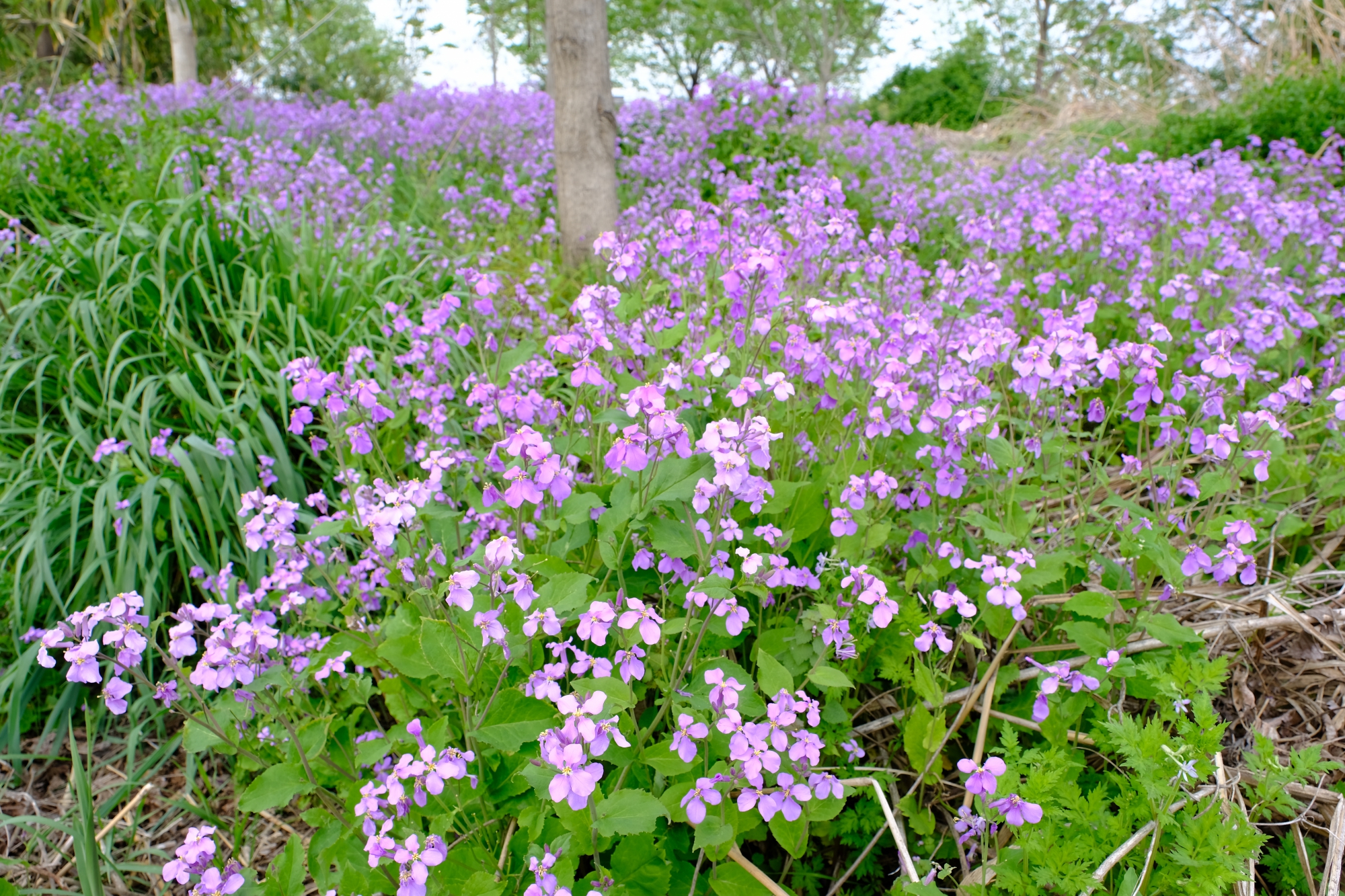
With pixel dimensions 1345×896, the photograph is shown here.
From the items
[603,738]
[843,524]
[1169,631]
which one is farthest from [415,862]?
[1169,631]

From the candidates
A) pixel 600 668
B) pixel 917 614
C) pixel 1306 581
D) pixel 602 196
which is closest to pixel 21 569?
pixel 600 668

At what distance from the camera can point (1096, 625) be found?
1.94 meters

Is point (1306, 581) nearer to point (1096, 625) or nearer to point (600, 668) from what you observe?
point (1096, 625)

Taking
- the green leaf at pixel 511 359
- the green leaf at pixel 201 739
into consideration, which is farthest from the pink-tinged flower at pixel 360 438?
the green leaf at pixel 201 739

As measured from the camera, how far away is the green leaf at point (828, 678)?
152cm

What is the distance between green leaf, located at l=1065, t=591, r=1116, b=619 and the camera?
1.77 metres

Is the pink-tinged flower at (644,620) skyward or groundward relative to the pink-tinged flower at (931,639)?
skyward

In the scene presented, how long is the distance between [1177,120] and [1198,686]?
28.7ft

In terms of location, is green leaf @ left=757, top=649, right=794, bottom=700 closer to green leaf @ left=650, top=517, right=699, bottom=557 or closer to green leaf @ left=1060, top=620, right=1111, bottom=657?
green leaf @ left=650, top=517, right=699, bottom=557

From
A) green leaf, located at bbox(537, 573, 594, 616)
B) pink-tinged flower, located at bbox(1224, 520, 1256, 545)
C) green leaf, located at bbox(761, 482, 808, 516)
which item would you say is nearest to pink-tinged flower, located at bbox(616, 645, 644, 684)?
green leaf, located at bbox(537, 573, 594, 616)

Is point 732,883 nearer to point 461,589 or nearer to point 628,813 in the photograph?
point 628,813

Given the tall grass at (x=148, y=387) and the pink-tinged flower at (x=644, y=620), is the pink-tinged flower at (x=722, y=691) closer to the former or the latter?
the pink-tinged flower at (x=644, y=620)

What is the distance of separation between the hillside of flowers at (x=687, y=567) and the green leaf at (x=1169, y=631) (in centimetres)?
1

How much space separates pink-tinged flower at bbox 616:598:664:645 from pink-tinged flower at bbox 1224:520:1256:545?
1149mm
